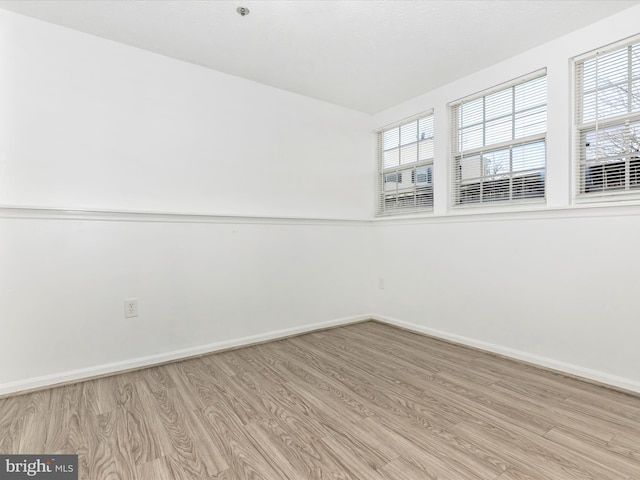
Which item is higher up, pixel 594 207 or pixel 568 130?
pixel 568 130

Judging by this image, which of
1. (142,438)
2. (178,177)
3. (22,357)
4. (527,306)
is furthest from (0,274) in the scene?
(527,306)

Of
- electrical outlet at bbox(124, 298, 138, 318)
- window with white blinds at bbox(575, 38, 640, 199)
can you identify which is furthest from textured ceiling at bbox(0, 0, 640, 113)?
electrical outlet at bbox(124, 298, 138, 318)

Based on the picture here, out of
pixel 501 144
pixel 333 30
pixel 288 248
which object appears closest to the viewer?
pixel 333 30

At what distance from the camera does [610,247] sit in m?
2.02

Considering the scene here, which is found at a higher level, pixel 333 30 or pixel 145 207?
pixel 333 30

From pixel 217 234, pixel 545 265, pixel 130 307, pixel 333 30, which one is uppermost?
pixel 333 30

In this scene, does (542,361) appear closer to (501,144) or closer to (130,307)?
(501,144)

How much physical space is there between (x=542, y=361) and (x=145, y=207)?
3.07m

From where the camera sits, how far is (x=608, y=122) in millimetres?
2086

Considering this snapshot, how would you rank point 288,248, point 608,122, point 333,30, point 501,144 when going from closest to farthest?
1. point 608,122
2. point 333,30
3. point 501,144
4. point 288,248

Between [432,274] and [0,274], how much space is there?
10.4ft

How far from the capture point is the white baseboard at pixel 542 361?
196 cm

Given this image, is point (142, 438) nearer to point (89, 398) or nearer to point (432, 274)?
point (89, 398)

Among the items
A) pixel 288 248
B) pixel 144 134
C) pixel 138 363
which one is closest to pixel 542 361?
pixel 288 248
